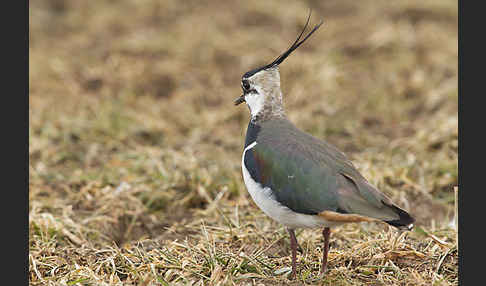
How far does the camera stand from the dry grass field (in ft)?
13.5

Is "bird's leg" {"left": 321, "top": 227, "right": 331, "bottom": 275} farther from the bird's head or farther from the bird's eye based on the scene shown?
the bird's eye

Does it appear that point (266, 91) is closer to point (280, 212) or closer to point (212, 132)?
point (280, 212)

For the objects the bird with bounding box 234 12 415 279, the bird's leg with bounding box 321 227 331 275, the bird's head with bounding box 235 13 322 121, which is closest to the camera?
the bird with bounding box 234 12 415 279

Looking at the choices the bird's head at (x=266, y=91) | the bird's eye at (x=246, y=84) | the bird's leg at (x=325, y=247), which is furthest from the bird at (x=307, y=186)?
the bird's eye at (x=246, y=84)

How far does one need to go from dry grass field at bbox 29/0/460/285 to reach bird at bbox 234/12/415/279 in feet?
1.34

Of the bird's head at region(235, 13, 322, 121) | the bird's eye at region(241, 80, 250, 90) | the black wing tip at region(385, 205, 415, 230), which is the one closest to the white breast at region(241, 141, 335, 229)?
the black wing tip at region(385, 205, 415, 230)

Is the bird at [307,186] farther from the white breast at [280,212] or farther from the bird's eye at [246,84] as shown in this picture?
the bird's eye at [246,84]

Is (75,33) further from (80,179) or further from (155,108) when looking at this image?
(80,179)

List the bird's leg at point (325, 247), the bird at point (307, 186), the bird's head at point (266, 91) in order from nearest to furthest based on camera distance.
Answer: the bird at point (307, 186), the bird's leg at point (325, 247), the bird's head at point (266, 91)

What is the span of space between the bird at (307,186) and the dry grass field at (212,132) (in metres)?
0.41

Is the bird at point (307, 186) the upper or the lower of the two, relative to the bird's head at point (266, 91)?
lower

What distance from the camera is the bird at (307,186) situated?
11.6 ft

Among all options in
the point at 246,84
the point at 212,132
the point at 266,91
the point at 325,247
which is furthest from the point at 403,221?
the point at 212,132

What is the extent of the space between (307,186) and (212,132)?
3680mm
